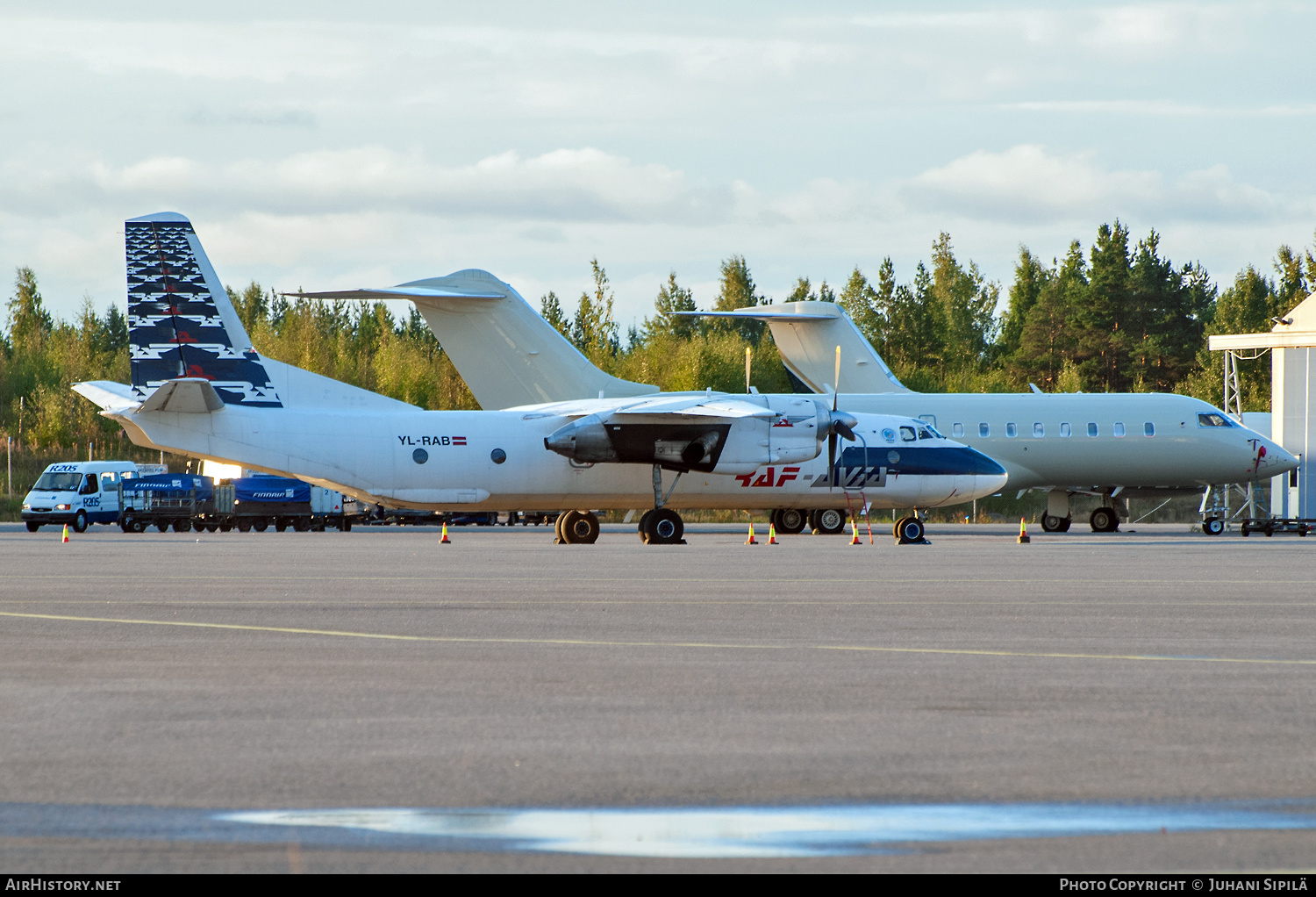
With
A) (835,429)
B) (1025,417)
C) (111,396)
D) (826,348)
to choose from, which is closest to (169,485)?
(111,396)

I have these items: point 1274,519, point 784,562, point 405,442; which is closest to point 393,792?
point 784,562

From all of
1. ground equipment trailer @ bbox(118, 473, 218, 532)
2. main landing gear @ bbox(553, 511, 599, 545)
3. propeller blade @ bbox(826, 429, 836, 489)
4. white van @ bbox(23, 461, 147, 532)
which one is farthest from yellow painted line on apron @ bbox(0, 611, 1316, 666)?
white van @ bbox(23, 461, 147, 532)

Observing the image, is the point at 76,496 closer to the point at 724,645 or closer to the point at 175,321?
the point at 175,321

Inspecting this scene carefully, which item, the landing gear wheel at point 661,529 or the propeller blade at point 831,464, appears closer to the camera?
the landing gear wheel at point 661,529

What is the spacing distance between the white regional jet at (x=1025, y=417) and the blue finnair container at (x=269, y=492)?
37.0ft

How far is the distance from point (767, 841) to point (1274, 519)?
42.6 metres

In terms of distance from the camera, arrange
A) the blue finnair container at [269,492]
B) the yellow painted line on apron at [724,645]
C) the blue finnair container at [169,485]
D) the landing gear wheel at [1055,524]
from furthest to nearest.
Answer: the blue finnair container at [269,492] < the blue finnair container at [169,485] < the landing gear wheel at [1055,524] < the yellow painted line on apron at [724,645]

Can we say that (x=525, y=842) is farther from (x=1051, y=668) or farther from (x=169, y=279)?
(x=169, y=279)

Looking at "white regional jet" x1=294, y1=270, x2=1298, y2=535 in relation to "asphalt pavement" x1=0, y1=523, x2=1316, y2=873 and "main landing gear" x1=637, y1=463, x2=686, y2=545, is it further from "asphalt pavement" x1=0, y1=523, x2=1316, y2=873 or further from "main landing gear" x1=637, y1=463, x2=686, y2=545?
"asphalt pavement" x1=0, y1=523, x2=1316, y2=873

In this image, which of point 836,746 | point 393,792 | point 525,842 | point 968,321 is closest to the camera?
point 525,842

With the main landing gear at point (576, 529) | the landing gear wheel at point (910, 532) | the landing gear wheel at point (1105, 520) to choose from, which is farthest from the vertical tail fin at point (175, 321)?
the landing gear wheel at point (1105, 520)

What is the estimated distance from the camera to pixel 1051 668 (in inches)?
443

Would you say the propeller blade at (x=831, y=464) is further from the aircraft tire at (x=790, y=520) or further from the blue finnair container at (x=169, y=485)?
the blue finnair container at (x=169, y=485)

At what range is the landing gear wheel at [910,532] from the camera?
118ft
